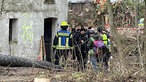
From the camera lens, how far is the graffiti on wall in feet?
66.7

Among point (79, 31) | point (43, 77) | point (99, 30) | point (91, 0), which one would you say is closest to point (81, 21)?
point (91, 0)

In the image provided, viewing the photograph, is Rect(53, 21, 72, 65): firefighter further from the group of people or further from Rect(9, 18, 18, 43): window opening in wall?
Rect(9, 18, 18, 43): window opening in wall

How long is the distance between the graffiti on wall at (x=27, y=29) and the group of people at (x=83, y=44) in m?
5.25

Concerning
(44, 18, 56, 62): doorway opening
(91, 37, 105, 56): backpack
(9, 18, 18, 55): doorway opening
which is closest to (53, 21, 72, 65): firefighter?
(91, 37, 105, 56): backpack

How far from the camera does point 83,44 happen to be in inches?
591

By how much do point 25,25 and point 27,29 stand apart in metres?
0.21

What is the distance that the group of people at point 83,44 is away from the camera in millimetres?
13227

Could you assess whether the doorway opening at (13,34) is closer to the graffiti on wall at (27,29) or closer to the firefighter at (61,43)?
the graffiti on wall at (27,29)

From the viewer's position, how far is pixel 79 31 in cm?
1539

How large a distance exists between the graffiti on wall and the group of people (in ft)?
17.2

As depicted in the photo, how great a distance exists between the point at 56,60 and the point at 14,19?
684 cm

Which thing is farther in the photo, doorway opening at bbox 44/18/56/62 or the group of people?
doorway opening at bbox 44/18/56/62

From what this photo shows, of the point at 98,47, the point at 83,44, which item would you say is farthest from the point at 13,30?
the point at 98,47

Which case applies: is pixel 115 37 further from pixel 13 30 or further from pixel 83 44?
pixel 13 30
